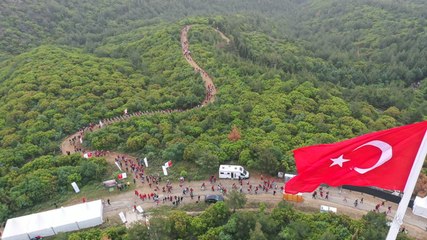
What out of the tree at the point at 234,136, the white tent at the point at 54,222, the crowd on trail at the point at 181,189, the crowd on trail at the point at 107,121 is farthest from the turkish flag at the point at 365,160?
the crowd on trail at the point at 107,121

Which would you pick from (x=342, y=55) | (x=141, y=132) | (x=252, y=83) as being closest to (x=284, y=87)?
(x=252, y=83)

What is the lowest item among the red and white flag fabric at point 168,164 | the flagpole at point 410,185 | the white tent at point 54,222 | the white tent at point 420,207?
Result: the white tent at point 54,222

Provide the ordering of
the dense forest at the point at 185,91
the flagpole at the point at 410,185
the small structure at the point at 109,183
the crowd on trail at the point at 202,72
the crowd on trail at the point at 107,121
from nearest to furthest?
the flagpole at the point at 410,185 < the small structure at the point at 109,183 < the dense forest at the point at 185,91 < the crowd on trail at the point at 107,121 < the crowd on trail at the point at 202,72

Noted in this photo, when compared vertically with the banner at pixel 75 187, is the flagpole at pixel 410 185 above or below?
above

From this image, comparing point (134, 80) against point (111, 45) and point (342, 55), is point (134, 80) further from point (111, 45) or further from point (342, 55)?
point (342, 55)

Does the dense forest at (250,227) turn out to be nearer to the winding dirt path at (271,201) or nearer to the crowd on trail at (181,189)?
the winding dirt path at (271,201)

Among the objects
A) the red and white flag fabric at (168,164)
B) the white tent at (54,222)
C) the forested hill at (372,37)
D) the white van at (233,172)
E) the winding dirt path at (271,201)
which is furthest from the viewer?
the forested hill at (372,37)

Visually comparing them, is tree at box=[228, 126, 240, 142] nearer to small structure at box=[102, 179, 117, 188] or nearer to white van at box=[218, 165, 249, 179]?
white van at box=[218, 165, 249, 179]

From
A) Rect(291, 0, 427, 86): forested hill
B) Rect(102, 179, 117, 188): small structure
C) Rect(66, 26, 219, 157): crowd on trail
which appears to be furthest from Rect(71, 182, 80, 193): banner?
Rect(291, 0, 427, 86): forested hill

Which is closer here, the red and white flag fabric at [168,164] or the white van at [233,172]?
the white van at [233,172]
